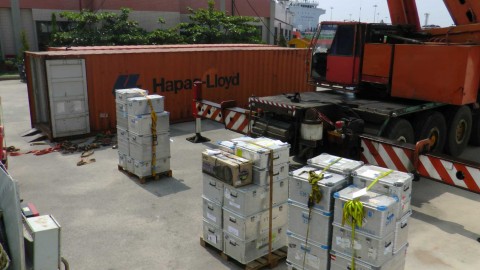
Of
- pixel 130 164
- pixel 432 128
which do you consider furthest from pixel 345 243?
pixel 432 128

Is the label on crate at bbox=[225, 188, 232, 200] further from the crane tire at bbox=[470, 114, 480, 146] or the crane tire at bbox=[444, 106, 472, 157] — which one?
the crane tire at bbox=[470, 114, 480, 146]

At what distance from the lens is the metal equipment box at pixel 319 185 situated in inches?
197

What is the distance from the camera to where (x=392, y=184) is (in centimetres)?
484

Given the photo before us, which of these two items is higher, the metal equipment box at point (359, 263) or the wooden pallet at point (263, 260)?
the metal equipment box at point (359, 263)

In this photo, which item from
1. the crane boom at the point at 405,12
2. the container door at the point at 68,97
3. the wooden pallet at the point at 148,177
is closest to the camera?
the wooden pallet at the point at 148,177

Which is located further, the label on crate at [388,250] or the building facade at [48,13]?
the building facade at [48,13]

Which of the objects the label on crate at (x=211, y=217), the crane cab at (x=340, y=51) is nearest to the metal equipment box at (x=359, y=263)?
the label on crate at (x=211, y=217)

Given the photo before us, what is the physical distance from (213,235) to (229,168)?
128 centimetres

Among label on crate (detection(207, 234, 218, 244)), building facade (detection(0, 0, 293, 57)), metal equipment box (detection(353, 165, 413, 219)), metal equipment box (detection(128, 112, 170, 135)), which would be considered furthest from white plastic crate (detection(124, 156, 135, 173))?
building facade (detection(0, 0, 293, 57))

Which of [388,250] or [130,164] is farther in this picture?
[130,164]

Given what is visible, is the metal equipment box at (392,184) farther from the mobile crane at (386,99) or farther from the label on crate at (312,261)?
the mobile crane at (386,99)

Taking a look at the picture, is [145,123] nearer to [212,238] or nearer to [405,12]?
[212,238]

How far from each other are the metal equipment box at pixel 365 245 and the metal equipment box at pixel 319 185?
28 cm

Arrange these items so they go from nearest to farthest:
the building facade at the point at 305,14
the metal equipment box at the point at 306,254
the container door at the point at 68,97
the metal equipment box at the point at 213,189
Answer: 1. the metal equipment box at the point at 306,254
2. the metal equipment box at the point at 213,189
3. the container door at the point at 68,97
4. the building facade at the point at 305,14
